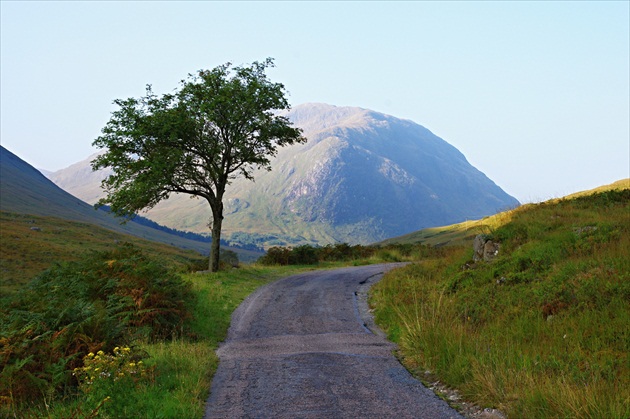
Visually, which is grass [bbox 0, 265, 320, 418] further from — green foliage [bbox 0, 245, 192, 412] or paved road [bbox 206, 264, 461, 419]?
green foliage [bbox 0, 245, 192, 412]

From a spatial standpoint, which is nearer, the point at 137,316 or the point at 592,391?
the point at 592,391

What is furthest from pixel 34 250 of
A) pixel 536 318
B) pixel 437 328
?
pixel 536 318

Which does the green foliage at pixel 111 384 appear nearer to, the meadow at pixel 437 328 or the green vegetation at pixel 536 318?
the meadow at pixel 437 328

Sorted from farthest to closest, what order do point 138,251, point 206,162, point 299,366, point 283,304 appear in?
point 206,162, point 283,304, point 138,251, point 299,366

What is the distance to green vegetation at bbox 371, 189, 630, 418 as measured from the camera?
7.80 m

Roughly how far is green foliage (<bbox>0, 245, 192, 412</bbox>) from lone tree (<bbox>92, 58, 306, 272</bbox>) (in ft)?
34.9

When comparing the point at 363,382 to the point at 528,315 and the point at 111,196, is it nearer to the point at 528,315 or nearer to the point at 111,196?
the point at 528,315

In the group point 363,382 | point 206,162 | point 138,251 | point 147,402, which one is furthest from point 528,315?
point 206,162

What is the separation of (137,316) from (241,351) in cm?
330

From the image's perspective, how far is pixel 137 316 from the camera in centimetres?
1409

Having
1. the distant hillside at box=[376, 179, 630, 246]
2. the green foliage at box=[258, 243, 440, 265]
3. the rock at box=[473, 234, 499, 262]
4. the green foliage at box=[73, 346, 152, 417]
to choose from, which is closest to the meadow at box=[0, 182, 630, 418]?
the green foliage at box=[73, 346, 152, 417]

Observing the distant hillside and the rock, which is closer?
the rock

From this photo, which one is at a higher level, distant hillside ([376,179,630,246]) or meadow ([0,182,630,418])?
distant hillside ([376,179,630,246])

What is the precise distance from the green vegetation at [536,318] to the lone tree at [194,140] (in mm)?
14933
